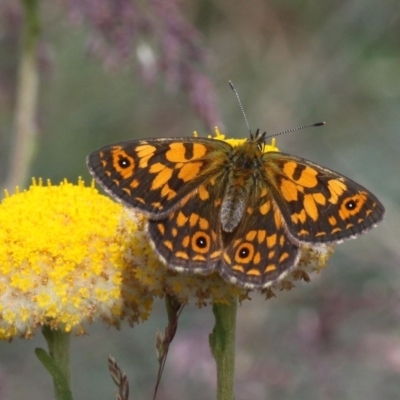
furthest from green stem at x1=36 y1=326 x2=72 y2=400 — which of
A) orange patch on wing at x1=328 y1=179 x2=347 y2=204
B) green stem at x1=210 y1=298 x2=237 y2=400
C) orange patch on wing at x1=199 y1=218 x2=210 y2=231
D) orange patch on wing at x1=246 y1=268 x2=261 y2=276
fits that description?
orange patch on wing at x1=328 y1=179 x2=347 y2=204

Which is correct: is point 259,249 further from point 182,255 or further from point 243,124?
point 243,124

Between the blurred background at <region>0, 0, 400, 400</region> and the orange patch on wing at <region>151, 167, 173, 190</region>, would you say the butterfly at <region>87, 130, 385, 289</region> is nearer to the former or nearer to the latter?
the orange patch on wing at <region>151, 167, 173, 190</region>

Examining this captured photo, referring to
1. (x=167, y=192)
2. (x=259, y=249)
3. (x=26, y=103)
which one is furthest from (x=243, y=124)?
(x=259, y=249)

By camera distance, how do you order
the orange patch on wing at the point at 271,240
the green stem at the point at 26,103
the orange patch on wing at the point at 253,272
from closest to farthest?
the orange patch on wing at the point at 253,272 < the orange patch on wing at the point at 271,240 < the green stem at the point at 26,103

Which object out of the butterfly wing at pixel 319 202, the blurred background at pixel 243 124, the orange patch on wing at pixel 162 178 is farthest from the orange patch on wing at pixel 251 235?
the blurred background at pixel 243 124

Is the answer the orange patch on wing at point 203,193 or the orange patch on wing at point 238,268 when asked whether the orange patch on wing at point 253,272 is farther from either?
the orange patch on wing at point 203,193

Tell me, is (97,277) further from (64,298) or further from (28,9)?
(28,9)
